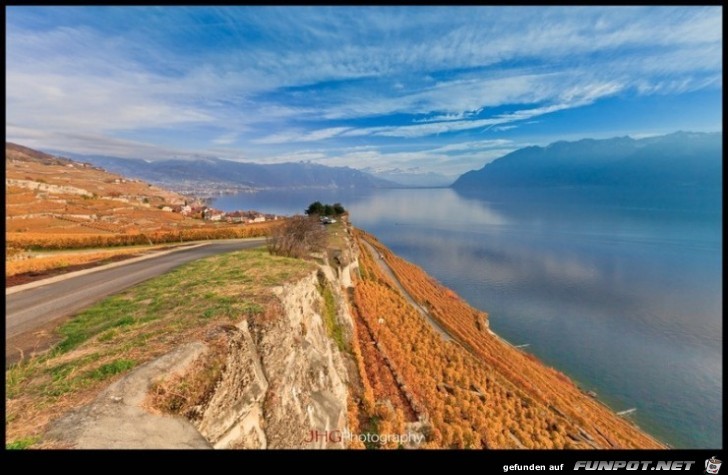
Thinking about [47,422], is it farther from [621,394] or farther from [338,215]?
[338,215]

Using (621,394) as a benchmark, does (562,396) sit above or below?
above

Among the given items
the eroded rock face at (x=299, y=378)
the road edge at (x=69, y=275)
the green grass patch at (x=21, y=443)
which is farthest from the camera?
the road edge at (x=69, y=275)

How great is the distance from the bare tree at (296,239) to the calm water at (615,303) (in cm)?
2176

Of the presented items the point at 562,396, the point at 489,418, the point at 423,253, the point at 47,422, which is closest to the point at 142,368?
the point at 47,422

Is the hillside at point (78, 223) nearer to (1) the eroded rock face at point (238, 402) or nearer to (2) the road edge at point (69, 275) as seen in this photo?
(2) the road edge at point (69, 275)

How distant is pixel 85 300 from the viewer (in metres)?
9.12

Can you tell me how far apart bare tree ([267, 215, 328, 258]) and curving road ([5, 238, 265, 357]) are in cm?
482

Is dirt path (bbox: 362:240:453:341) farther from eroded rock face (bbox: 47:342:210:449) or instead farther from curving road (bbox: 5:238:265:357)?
eroded rock face (bbox: 47:342:210:449)

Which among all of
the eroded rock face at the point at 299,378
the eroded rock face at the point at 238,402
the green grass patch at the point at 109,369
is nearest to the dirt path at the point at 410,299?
the eroded rock face at the point at 299,378

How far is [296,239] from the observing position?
15555mm

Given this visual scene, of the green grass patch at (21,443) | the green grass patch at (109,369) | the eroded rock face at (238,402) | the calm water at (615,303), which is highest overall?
the green grass patch at (109,369)

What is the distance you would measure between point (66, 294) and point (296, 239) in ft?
28.3

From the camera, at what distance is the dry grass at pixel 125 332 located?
3906 millimetres
